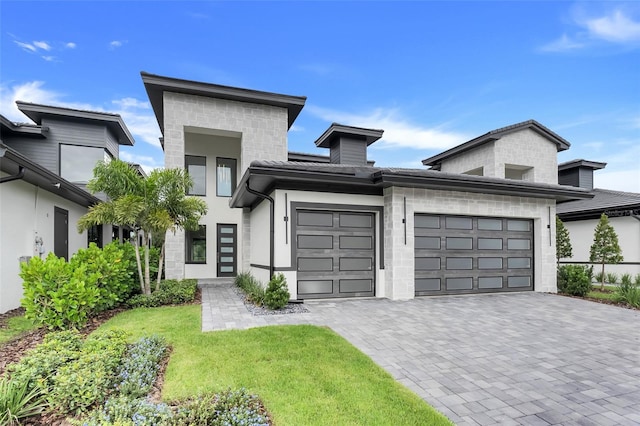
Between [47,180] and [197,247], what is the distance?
6.24m

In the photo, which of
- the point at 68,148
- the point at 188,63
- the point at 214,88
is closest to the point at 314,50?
the point at 214,88

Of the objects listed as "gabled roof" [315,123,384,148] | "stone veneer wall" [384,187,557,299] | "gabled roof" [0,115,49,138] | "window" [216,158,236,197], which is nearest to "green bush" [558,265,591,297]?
"stone veneer wall" [384,187,557,299]

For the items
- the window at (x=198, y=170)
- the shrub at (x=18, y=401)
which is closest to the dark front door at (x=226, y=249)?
the window at (x=198, y=170)

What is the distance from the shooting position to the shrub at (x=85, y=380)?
10.3ft

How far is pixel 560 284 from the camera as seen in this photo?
10.8 m

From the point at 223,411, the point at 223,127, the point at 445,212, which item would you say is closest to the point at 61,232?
the point at 223,127

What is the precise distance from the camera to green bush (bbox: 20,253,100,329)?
5539 mm

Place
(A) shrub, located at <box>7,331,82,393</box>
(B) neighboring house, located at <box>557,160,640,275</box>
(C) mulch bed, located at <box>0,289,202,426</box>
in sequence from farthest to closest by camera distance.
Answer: (B) neighboring house, located at <box>557,160,640,275</box> < (A) shrub, located at <box>7,331,82,393</box> < (C) mulch bed, located at <box>0,289,202,426</box>

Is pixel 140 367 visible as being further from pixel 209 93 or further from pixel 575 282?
pixel 575 282

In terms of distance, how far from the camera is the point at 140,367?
12.5 ft

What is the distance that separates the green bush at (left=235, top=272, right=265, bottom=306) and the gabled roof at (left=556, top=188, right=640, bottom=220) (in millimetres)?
15733

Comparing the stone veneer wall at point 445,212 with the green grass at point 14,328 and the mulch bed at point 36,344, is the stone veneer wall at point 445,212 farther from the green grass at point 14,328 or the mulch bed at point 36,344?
the green grass at point 14,328

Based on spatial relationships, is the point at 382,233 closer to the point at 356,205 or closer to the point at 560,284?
the point at 356,205

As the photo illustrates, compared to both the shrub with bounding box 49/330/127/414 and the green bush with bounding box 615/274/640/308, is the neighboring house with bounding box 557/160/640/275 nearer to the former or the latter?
the green bush with bounding box 615/274/640/308
